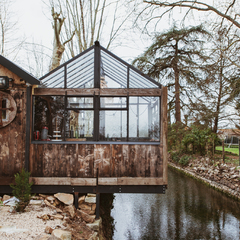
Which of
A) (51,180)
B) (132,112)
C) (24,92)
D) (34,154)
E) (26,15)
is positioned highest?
(26,15)

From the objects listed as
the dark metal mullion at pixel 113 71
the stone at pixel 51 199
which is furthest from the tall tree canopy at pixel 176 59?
the stone at pixel 51 199

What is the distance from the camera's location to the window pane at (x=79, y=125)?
6238 millimetres

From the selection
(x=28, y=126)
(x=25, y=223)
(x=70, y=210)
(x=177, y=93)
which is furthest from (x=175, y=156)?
(x=25, y=223)

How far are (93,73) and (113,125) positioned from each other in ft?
4.94

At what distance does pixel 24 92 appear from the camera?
5.93 m

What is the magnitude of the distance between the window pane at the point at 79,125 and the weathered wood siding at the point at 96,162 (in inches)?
18.8

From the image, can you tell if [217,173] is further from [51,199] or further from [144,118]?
[51,199]

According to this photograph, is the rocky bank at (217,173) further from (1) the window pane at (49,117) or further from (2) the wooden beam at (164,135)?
(1) the window pane at (49,117)

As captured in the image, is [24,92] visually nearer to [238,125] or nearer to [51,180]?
Result: [51,180]

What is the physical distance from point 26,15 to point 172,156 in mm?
15882

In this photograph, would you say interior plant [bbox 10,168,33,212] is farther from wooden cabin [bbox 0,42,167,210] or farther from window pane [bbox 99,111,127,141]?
window pane [bbox 99,111,127,141]

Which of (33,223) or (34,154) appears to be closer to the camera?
(33,223)

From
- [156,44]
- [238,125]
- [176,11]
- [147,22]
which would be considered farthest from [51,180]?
[156,44]

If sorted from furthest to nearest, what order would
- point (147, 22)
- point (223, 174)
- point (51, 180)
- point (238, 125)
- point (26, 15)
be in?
point (26, 15) → point (238, 125) → point (223, 174) → point (147, 22) → point (51, 180)
